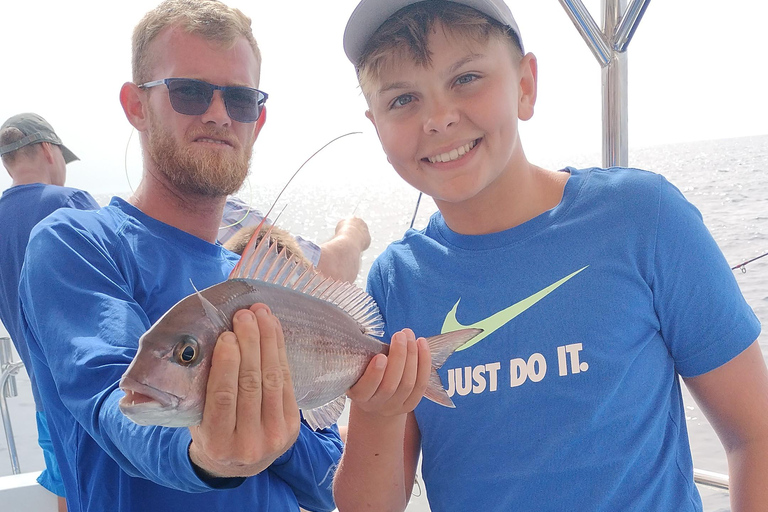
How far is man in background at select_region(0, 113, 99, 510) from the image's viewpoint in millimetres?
3480

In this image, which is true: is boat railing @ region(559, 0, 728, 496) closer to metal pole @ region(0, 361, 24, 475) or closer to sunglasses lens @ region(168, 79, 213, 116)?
sunglasses lens @ region(168, 79, 213, 116)

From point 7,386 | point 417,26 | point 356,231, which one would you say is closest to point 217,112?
point 417,26

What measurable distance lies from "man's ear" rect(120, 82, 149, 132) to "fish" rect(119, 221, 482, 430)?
1.29 m

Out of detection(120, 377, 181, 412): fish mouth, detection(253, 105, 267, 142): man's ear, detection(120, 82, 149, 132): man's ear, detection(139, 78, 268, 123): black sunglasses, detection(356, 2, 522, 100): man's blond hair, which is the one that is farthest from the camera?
detection(253, 105, 267, 142): man's ear

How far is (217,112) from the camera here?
202 cm

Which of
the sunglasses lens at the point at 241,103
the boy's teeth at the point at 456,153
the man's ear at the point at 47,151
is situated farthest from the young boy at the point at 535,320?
the man's ear at the point at 47,151

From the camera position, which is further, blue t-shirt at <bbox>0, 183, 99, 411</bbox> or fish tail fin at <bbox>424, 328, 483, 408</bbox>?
blue t-shirt at <bbox>0, 183, 99, 411</bbox>

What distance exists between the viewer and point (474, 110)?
5.27 ft

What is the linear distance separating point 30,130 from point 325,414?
466 centimetres

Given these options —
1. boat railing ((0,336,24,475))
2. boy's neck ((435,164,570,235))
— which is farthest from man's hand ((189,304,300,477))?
boat railing ((0,336,24,475))

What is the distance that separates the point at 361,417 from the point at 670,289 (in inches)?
34.3

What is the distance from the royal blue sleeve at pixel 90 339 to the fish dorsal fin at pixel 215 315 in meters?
0.30

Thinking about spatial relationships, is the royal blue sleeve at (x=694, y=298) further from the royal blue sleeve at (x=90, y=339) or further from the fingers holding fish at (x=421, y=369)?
the royal blue sleeve at (x=90, y=339)

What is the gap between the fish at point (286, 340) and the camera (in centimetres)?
91
